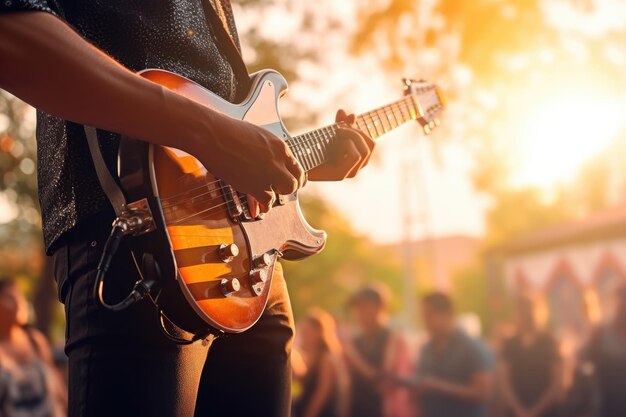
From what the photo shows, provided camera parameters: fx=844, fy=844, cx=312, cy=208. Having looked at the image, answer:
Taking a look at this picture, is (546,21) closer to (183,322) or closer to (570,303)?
(183,322)

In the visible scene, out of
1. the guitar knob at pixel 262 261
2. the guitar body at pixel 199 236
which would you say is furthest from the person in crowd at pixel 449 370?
the guitar knob at pixel 262 261

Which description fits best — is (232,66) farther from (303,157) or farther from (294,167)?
(294,167)

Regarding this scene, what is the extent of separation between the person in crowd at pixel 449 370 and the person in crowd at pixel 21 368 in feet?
11.4

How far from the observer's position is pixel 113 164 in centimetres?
174

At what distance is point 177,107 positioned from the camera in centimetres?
164

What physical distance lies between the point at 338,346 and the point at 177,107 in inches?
291

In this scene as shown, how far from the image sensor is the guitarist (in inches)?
60.6

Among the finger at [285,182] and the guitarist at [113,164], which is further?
the finger at [285,182]

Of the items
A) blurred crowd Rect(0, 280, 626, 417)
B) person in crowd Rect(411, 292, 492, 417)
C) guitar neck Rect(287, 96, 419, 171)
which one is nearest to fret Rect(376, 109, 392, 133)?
guitar neck Rect(287, 96, 419, 171)

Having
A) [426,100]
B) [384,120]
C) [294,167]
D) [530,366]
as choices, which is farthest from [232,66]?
[530,366]

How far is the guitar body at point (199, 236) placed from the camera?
1.68 m

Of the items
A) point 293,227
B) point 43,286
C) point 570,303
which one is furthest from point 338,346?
point 570,303

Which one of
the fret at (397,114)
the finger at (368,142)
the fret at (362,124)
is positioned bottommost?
the finger at (368,142)

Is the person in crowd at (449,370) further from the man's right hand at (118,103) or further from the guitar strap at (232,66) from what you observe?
the man's right hand at (118,103)
